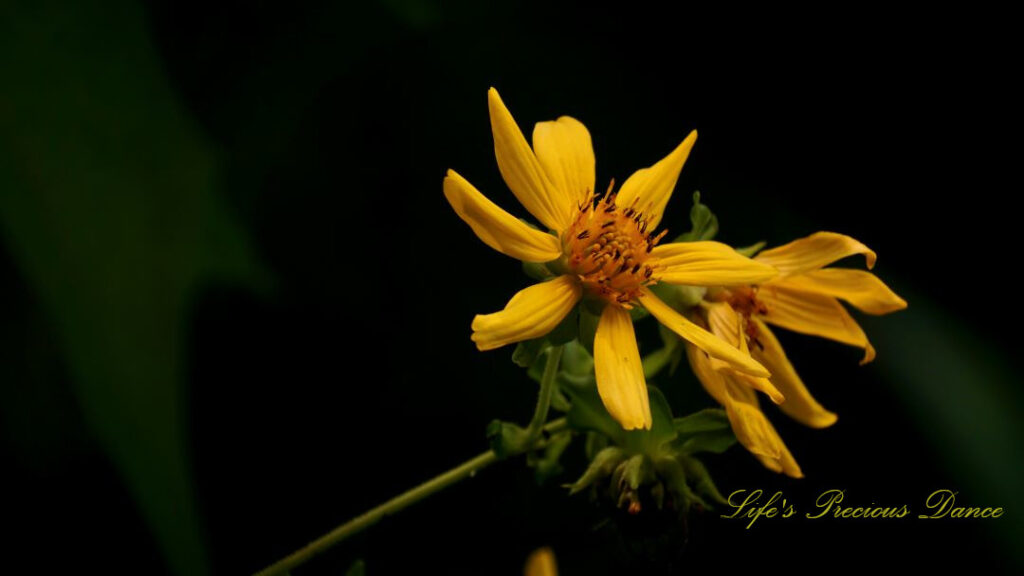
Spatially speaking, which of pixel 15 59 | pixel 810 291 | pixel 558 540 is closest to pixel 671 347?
pixel 810 291

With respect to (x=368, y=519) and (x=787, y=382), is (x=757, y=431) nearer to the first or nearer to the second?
(x=787, y=382)

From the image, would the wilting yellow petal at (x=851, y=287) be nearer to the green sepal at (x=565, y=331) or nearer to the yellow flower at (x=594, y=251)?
the yellow flower at (x=594, y=251)

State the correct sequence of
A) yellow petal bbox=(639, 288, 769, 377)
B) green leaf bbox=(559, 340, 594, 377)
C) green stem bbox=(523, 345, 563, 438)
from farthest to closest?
green leaf bbox=(559, 340, 594, 377)
green stem bbox=(523, 345, 563, 438)
yellow petal bbox=(639, 288, 769, 377)

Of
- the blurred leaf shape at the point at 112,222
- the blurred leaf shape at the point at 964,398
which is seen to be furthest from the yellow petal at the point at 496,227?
the blurred leaf shape at the point at 964,398

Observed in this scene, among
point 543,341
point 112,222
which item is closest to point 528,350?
point 543,341

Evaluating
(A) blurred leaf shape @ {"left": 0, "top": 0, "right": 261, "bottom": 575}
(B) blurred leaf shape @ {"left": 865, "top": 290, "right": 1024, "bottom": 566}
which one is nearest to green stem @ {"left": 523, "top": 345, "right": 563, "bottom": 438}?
(A) blurred leaf shape @ {"left": 0, "top": 0, "right": 261, "bottom": 575}

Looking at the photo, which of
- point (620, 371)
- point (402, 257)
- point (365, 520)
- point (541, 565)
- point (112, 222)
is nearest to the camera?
point (541, 565)

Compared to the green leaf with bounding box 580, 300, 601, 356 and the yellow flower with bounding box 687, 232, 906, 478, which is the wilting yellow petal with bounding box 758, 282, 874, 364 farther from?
the green leaf with bounding box 580, 300, 601, 356

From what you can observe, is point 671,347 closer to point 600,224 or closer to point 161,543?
point 600,224
